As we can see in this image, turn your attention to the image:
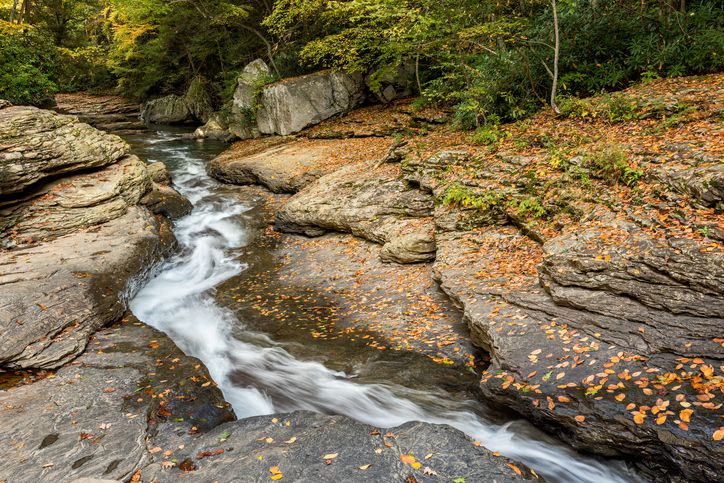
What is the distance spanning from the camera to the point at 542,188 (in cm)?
834

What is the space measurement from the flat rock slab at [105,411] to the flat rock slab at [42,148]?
17.6 ft

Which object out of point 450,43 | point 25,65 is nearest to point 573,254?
point 450,43

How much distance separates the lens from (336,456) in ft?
14.8

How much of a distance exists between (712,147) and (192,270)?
10.4 metres

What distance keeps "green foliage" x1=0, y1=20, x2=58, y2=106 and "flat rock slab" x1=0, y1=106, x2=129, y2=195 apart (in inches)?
269

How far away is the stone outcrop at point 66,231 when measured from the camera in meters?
6.75

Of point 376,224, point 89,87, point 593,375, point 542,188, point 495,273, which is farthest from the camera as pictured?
point 89,87

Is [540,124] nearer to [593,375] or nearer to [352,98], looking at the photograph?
[593,375]

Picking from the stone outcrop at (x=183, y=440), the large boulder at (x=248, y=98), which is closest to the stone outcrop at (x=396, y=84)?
the large boulder at (x=248, y=98)

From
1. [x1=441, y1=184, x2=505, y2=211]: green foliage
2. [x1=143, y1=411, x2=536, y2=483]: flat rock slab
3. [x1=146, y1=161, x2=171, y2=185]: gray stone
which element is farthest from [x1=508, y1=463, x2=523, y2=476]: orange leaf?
[x1=146, y1=161, x2=171, y2=185]: gray stone

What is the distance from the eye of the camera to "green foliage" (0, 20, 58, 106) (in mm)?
16516

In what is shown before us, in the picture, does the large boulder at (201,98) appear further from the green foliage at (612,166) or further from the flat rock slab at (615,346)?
the flat rock slab at (615,346)

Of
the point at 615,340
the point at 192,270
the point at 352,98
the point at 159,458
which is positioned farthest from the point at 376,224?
the point at 352,98

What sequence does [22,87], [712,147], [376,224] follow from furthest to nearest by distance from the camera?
[22,87]
[376,224]
[712,147]
